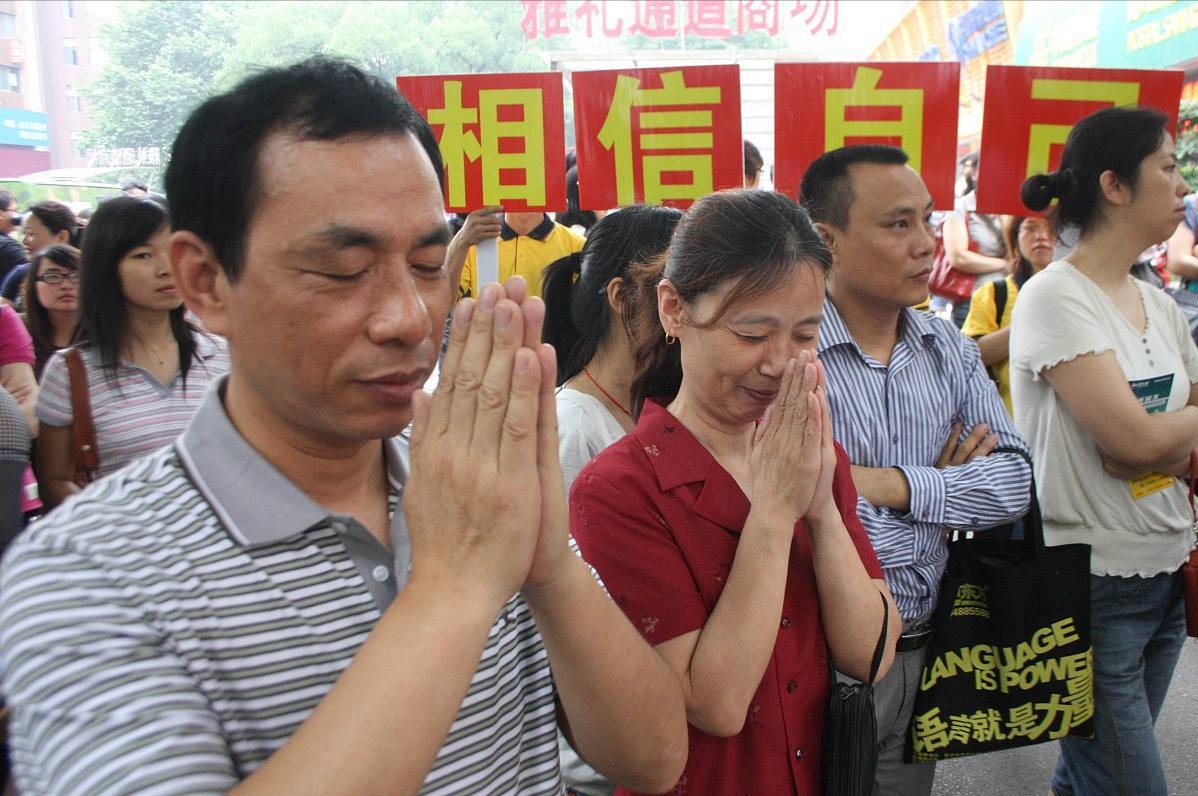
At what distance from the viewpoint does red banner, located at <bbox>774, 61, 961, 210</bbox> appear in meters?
2.98

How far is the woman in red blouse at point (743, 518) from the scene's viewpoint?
48.8 inches

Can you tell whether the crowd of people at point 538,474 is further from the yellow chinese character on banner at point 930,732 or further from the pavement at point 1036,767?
the pavement at point 1036,767

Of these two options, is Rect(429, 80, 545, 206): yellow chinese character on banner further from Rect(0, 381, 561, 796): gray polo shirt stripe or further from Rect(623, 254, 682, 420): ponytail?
Rect(0, 381, 561, 796): gray polo shirt stripe

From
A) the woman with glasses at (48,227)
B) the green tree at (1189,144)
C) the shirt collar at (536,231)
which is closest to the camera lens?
the shirt collar at (536,231)

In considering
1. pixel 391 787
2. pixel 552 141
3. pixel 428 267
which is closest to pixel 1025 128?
pixel 552 141

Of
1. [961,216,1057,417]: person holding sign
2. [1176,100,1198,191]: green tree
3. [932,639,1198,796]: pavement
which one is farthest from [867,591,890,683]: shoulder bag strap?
[1176,100,1198,191]: green tree

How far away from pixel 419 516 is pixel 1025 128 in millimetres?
3011

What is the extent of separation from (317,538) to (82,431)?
1.78 meters

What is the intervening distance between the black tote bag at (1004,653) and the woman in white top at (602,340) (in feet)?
2.76

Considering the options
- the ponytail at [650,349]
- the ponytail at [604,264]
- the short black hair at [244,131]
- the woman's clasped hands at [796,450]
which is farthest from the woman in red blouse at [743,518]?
the short black hair at [244,131]

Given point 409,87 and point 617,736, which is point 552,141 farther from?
point 617,736

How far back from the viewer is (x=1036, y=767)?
2.87 metres

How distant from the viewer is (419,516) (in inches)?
30.4

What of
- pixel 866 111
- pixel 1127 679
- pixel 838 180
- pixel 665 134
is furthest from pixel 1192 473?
pixel 665 134
